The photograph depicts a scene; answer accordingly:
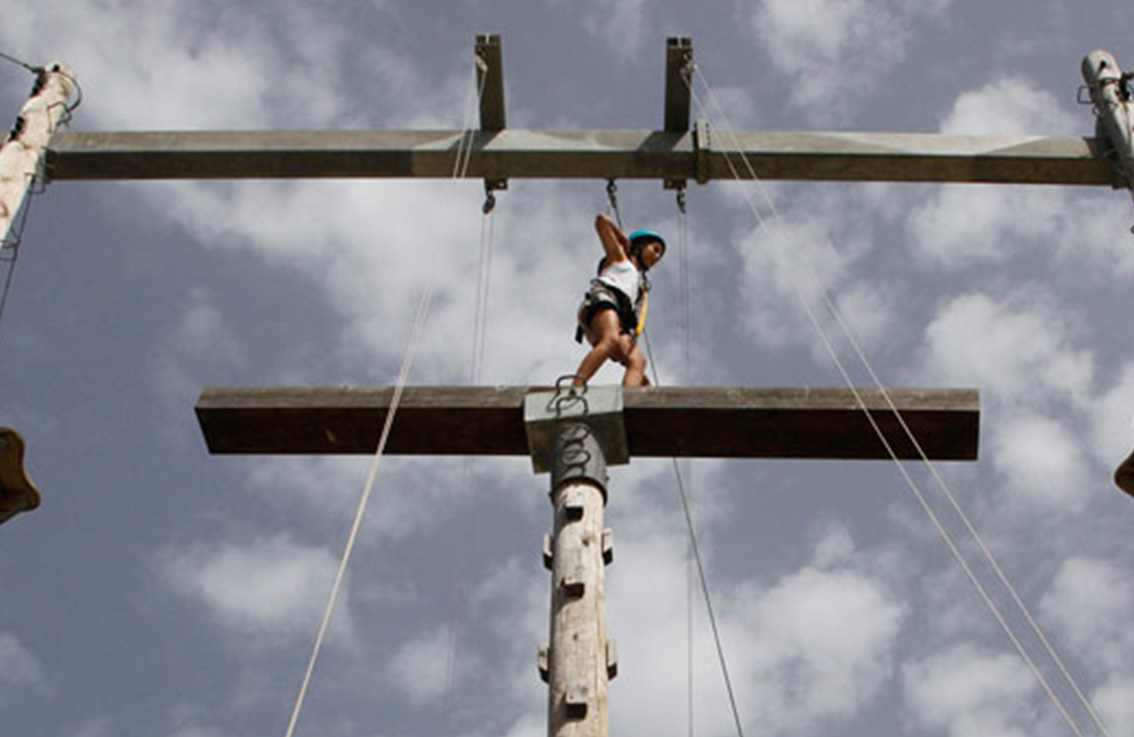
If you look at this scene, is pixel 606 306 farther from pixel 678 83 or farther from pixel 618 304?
pixel 678 83

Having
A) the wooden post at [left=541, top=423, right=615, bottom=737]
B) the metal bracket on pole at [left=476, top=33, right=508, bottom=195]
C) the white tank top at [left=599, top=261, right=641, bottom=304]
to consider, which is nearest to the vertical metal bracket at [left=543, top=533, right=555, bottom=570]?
the wooden post at [left=541, top=423, right=615, bottom=737]

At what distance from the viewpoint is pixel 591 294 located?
588cm

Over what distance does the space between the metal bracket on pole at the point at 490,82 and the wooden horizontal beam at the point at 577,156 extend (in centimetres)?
7

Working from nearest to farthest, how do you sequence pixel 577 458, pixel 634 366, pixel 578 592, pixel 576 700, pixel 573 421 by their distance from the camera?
pixel 576 700 → pixel 578 592 → pixel 577 458 → pixel 573 421 → pixel 634 366

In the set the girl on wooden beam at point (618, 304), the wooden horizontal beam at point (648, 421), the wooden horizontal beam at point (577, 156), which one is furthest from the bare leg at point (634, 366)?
the wooden horizontal beam at point (577, 156)

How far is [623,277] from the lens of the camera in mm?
5945

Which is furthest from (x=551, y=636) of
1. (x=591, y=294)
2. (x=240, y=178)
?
(x=240, y=178)

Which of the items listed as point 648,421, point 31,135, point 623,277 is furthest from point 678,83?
point 31,135

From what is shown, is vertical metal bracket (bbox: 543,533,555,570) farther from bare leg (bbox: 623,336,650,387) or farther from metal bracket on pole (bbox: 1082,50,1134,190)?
metal bracket on pole (bbox: 1082,50,1134,190)

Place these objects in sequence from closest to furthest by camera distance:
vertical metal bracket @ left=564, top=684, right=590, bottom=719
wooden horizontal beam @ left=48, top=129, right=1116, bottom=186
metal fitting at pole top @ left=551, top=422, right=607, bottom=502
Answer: vertical metal bracket @ left=564, top=684, right=590, bottom=719
metal fitting at pole top @ left=551, top=422, right=607, bottom=502
wooden horizontal beam @ left=48, top=129, right=1116, bottom=186

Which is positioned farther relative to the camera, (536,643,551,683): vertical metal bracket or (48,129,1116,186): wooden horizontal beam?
(48,129,1116,186): wooden horizontal beam

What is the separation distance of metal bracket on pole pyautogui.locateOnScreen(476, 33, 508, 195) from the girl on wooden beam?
1257 mm

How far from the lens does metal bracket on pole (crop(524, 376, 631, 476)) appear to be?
4.93 meters

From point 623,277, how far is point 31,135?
10.4ft
